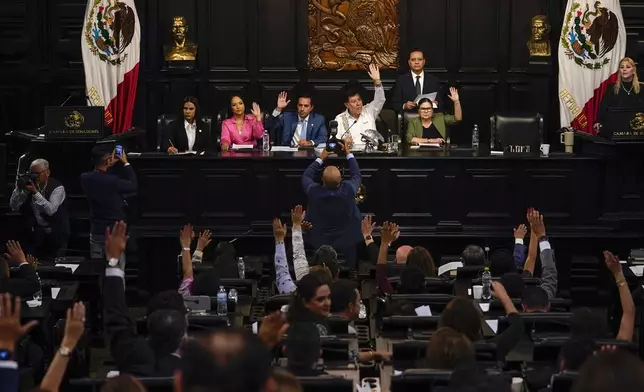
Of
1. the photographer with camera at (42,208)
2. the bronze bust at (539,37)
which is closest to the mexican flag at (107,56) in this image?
the photographer with camera at (42,208)

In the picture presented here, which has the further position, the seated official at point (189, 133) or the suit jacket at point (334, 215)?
the seated official at point (189, 133)

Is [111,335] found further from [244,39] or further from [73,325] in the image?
[244,39]

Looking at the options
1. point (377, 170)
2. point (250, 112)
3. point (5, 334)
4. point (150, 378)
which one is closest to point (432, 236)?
point (377, 170)

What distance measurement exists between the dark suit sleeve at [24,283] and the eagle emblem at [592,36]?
7.86m

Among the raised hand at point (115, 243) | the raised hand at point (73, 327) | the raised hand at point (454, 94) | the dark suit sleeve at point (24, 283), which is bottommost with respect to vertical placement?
the dark suit sleeve at point (24, 283)

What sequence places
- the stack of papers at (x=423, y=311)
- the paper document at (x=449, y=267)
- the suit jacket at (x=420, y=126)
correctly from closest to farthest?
the stack of papers at (x=423, y=311) → the paper document at (x=449, y=267) → the suit jacket at (x=420, y=126)

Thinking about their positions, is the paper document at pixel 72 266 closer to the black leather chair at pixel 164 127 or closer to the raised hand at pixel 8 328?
the black leather chair at pixel 164 127

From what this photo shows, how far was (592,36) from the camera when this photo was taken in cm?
1507

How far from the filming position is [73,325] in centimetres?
626

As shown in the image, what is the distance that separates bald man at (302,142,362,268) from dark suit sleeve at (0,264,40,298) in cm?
261

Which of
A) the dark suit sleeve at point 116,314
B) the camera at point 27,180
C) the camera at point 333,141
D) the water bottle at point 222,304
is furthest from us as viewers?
the camera at point 333,141

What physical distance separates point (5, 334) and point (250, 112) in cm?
973

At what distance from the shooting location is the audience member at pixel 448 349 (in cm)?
650

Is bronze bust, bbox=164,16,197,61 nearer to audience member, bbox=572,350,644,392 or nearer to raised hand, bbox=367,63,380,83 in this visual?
raised hand, bbox=367,63,380,83
